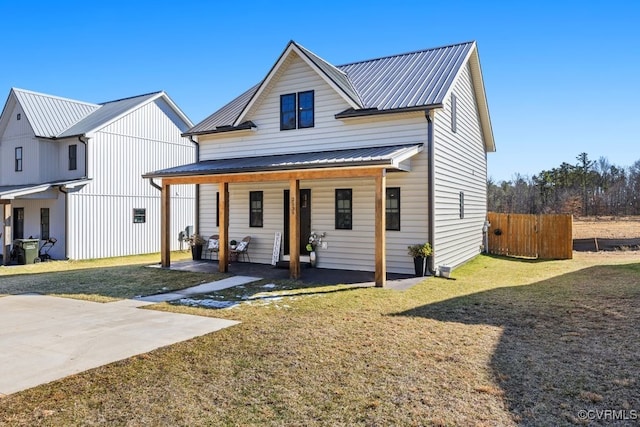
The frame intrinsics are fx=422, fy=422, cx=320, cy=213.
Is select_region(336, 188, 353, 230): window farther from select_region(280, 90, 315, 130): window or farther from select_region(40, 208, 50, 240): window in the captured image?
select_region(40, 208, 50, 240): window

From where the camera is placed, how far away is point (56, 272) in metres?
13.5

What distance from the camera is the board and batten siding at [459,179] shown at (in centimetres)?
1209

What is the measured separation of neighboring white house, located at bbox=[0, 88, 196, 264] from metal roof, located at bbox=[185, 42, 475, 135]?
5993 mm

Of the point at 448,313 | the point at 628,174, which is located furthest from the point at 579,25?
the point at 628,174

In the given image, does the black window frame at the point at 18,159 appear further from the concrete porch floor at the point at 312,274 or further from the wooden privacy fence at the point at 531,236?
the wooden privacy fence at the point at 531,236

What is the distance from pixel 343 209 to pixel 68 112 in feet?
53.1

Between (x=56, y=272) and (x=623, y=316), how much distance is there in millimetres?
14978

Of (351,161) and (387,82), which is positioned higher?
(387,82)

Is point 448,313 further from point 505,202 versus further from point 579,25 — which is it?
point 505,202

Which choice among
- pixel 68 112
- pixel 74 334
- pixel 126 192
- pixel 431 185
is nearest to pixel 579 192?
pixel 431 185

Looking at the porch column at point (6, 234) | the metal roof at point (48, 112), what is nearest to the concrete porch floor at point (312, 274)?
the porch column at point (6, 234)

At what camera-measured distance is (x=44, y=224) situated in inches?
726

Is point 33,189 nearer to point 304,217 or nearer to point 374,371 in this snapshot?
point 304,217

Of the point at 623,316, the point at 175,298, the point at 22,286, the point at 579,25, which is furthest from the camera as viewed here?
the point at 579,25
